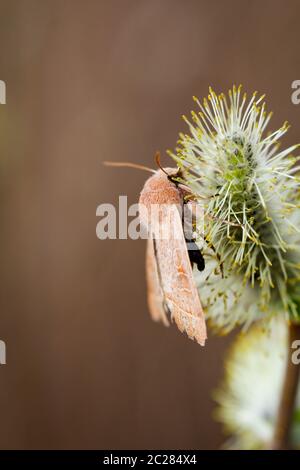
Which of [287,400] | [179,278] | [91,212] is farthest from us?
[91,212]

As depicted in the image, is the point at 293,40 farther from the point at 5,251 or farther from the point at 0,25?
the point at 5,251

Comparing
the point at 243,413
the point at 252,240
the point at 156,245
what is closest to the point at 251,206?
the point at 252,240

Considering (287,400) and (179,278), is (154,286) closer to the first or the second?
(179,278)

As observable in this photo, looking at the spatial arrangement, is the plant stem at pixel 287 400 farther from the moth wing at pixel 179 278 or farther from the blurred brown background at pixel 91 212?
the blurred brown background at pixel 91 212

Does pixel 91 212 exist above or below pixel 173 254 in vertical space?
above

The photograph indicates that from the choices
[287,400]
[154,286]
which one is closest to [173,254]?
[154,286]

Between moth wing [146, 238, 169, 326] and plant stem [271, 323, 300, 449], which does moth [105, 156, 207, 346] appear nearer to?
moth wing [146, 238, 169, 326]
